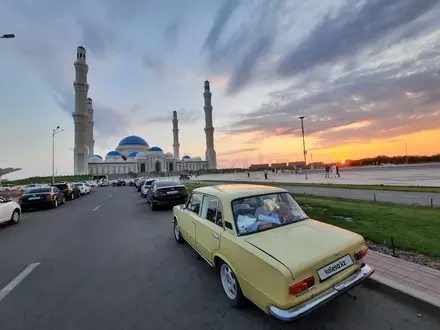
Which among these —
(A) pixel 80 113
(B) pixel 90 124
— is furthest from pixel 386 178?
(B) pixel 90 124

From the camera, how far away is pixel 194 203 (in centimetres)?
532

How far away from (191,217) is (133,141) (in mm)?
119833

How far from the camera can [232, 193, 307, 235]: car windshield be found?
3656 millimetres

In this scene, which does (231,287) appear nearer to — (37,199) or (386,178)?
(37,199)

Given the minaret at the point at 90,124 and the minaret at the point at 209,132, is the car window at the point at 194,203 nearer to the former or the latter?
the minaret at the point at 209,132

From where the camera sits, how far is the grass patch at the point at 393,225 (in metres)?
5.17

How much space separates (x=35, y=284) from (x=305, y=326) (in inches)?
173

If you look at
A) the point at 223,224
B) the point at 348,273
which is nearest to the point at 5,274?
the point at 223,224

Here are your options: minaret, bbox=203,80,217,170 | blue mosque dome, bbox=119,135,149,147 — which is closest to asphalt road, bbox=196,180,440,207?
minaret, bbox=203,80,217,170

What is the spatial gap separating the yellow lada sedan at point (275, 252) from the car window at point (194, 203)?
34 centimetres

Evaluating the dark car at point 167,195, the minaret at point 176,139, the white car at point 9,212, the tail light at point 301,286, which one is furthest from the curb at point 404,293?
the minaret at point 176,139

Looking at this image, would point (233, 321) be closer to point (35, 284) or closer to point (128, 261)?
point (128, 261)

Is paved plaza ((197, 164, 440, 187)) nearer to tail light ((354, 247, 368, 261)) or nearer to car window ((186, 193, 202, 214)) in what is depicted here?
tail light ((354, 247, 368, 261))

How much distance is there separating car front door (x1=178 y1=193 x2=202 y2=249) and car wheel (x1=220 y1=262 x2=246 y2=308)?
1.28 m
